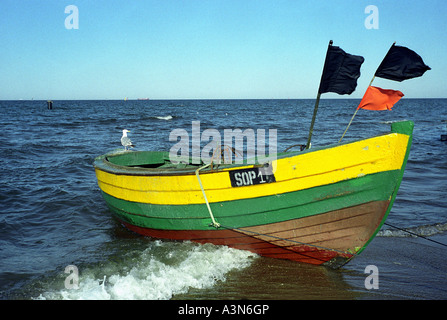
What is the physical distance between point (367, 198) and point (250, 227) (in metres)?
1.80

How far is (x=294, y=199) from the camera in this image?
4.90 metres

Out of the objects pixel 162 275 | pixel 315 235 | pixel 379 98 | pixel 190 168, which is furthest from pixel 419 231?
pixel 162 275

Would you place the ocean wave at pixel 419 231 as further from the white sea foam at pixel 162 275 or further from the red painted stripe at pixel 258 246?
the white sea foam at pixel 162 275

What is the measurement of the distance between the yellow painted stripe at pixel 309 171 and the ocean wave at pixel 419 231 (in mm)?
3157

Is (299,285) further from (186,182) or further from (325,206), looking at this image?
(186,182)

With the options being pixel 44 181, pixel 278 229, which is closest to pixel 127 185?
pixel 278 229

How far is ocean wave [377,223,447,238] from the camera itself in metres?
7.02

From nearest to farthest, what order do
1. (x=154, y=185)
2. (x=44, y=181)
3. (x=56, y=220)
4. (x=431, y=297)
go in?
(x=431, y=297), (x=154, y=185), (x=56, y=220), (x=44, y=181)

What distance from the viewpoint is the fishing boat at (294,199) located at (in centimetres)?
456

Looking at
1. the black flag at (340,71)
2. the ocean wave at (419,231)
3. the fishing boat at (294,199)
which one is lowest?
the ocean wave at (419,231)

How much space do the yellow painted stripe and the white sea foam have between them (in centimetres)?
101

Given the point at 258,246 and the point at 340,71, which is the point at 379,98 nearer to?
the point at 340,71

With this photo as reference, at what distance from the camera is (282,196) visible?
4.93 metres

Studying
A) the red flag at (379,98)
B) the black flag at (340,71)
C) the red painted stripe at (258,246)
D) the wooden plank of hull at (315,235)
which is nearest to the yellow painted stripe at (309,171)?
the wooden plank of hull at (315,235)
